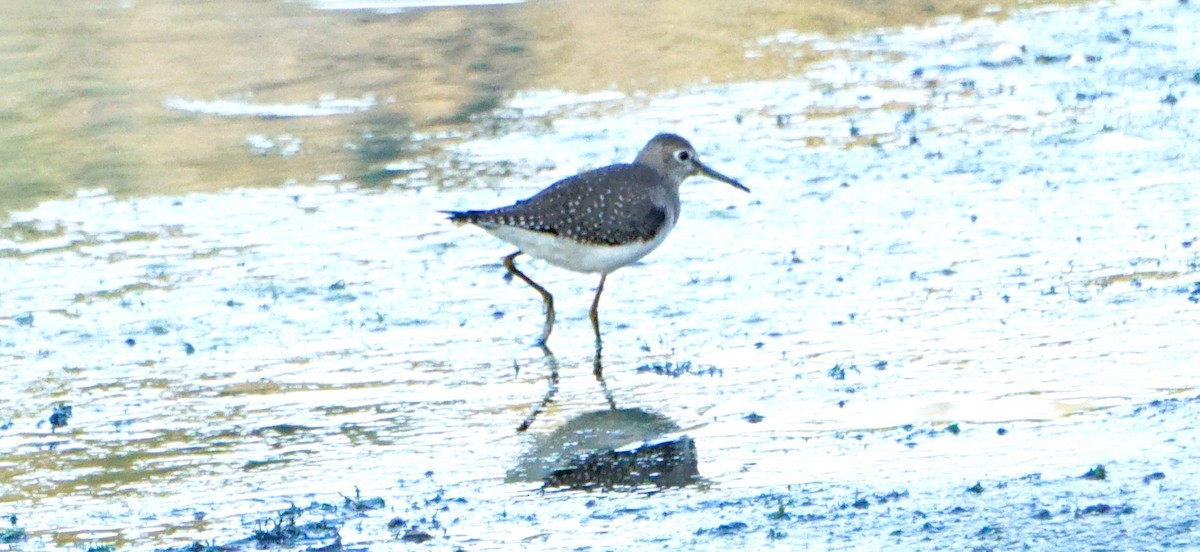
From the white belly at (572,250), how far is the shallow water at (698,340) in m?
0.26

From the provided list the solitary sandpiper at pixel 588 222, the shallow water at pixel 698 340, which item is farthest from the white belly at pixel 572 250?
the shallow water at pixel 698 340

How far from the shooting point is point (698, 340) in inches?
290

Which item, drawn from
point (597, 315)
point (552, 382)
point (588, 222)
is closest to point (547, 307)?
point (597, 315)

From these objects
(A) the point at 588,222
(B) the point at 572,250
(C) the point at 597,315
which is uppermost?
(A) the point at 588,222

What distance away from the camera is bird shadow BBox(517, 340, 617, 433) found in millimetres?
6558

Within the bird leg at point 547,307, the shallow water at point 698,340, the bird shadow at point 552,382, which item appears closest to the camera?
the shallow water at point 698,340

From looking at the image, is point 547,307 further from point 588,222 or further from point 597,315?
Answer: point 588,222

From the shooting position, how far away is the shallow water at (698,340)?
5.39 m

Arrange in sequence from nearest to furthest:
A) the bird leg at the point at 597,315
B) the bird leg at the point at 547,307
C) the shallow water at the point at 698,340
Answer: the shallow water at the point at 698,340 < the bird leg at the point at 597,315 < the bird leg at the point at 547,307

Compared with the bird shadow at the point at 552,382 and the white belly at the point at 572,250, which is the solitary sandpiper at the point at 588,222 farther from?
the bird shadow at the point at 552,382

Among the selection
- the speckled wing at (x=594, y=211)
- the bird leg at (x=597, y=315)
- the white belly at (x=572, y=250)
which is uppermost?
the speckled wing at (x=594, y=211)

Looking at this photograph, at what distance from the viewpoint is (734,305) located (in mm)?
7820

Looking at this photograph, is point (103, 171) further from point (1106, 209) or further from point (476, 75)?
point (1106, 209)

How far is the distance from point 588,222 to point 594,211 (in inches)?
4.0
